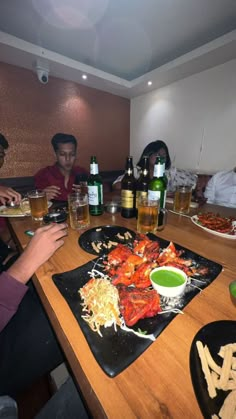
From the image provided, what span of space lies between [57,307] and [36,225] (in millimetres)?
572

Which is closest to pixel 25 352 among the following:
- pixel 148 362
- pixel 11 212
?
pixel 148 362

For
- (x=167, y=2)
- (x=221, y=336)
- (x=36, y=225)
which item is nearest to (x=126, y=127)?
(x=167, y=2)

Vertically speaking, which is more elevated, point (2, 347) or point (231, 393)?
point (231, 393)

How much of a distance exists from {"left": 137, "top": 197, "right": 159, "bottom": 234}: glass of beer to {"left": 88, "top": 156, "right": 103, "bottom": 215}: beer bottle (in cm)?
29

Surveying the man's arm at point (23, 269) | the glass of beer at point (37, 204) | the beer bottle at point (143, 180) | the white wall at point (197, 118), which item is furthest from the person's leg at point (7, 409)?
the white wall at point (197, 118)

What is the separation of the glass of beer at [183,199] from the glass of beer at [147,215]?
349mm

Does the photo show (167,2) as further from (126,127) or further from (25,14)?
(126,127)

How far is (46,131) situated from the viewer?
2783 mm

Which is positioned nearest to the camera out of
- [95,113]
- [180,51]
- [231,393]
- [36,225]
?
[231,393]

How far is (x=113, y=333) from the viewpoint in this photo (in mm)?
385

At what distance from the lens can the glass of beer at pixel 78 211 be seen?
87 centimetres

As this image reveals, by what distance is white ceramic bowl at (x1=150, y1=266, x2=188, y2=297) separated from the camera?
45cm

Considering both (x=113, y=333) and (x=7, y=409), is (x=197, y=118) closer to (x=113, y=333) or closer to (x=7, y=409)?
(x=113, y=333)

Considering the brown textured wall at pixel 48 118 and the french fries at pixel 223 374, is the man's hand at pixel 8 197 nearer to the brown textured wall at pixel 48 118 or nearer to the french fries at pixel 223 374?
the french fries at pixel 223 374
